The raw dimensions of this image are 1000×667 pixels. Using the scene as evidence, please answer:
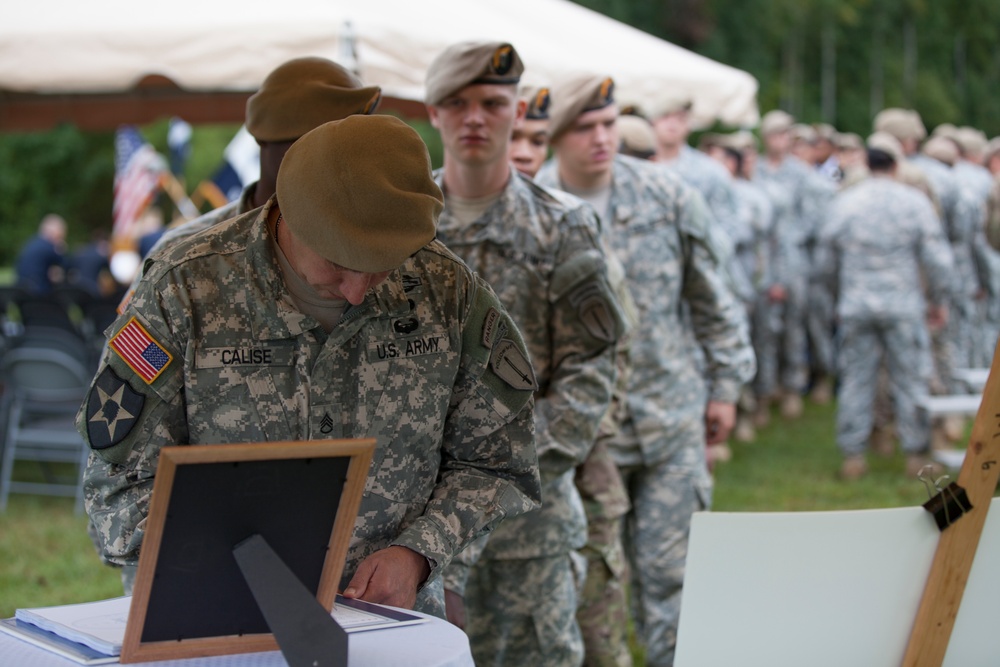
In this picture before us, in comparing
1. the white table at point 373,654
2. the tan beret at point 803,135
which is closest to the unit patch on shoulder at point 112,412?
the white table at point 373,654

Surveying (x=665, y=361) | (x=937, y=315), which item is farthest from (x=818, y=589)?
(x=937, y=315)

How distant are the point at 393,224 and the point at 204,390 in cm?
54

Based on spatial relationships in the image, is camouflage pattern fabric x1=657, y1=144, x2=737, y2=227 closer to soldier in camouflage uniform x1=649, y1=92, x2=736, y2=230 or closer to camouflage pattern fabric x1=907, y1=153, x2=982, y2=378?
soldier in camouflage uniform x1=649, y1=92, x2=736, y2=230

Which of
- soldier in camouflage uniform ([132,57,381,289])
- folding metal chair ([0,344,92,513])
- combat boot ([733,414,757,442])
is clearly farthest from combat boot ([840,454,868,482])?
soldier in camouflage uniform ([132,57,381,289])

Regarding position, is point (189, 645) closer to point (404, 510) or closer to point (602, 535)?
point (404, 510)

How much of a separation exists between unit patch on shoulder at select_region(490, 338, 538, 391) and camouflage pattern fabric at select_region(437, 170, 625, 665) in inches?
40.4

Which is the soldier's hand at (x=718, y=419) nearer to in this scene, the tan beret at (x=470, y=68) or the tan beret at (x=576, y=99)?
the tan beret at (x=576, y=99)

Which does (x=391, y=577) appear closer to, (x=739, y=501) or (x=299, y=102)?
(x=299, y=102)

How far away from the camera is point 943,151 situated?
1294cm

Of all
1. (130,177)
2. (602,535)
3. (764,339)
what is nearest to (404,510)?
(602,535)

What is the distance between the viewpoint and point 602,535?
4652mm

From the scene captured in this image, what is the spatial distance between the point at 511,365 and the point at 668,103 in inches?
248

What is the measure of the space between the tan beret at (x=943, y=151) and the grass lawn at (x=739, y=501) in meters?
2.93

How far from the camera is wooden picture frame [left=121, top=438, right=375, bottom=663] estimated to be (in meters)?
1.88
